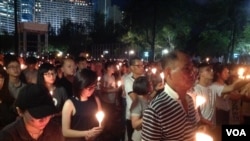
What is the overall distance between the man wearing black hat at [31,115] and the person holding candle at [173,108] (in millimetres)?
908

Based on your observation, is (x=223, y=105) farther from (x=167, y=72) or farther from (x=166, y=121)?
(x=166, y=121)

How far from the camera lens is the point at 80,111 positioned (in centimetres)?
461

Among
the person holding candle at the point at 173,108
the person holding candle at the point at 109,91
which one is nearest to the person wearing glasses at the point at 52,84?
the person holding candle at the point at 173,108

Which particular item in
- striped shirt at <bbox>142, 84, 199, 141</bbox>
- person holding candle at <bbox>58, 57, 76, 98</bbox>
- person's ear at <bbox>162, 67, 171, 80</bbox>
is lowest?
striped shirt at <bbox>142, 84, 199, 141</bbox>

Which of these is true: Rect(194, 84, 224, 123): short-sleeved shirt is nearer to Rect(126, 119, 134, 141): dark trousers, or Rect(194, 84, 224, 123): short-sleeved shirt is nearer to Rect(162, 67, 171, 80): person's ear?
Rect(126, 119, 134, 141): dark trousers

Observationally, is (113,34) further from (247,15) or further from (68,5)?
(68,5)

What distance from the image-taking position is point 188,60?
3684 millimetres

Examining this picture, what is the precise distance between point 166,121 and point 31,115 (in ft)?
3.93

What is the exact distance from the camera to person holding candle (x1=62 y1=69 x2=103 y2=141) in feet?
14.9

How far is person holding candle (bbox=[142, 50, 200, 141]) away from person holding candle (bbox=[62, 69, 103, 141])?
1.21m

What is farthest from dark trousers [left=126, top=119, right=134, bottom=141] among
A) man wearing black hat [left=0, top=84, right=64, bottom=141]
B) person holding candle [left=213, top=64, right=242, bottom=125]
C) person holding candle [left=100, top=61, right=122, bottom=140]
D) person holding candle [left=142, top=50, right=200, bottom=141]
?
man wearing black hat [left=0, top=84, right=64, bottom=141]

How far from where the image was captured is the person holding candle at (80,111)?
4555 millimetres

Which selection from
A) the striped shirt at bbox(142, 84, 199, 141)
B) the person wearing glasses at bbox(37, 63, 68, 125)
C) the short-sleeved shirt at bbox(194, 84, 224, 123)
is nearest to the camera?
the striped shirt at bbox(142, 84, 199, 141)

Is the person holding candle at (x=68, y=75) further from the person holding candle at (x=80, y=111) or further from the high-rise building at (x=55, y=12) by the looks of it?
the high-rise building at (x=55, y=12)
